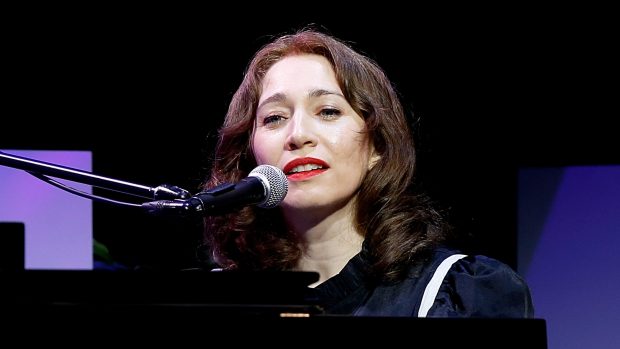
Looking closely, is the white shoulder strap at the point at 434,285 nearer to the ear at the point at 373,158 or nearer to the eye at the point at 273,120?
the ear at the point at 373,158

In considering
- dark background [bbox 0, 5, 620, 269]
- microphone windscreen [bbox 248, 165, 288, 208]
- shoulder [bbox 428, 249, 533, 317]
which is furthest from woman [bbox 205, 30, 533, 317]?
dark background [bbox 0, 5, 620, 269]

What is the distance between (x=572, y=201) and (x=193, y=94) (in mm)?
1649

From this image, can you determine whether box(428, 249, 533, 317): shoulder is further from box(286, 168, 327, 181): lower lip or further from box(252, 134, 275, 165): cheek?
box(252, 134, 275, 165): cheek

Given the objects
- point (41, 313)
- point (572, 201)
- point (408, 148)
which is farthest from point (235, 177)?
point (572, 201)

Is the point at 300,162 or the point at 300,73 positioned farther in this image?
the point at 300,73

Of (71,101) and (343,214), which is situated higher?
(71,101)

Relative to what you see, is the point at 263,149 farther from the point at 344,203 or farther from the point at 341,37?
the point at 341,37

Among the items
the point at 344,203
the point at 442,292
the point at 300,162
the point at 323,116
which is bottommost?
the point at 442,292

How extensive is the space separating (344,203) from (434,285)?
0.32m

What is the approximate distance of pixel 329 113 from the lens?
2109 millimetres

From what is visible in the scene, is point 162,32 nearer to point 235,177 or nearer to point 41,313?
point 235,177

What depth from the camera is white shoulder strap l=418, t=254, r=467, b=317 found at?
6.30 feet

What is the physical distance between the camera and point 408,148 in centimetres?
224

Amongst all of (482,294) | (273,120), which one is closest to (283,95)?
(273,120)
